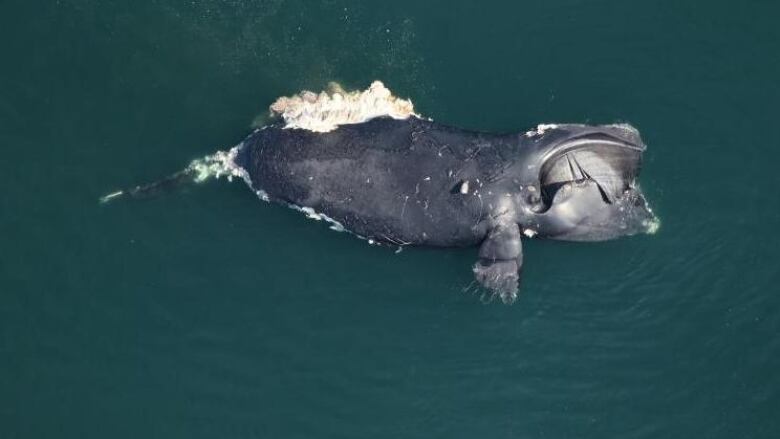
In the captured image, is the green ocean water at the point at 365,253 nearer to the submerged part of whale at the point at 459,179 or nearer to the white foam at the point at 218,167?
the white foam at the point at 218,167

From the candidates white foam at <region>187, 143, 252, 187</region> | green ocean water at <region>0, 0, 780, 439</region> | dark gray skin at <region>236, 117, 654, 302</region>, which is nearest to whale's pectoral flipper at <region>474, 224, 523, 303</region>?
dark gray skin at <region>236, 117, 654, 302</region>

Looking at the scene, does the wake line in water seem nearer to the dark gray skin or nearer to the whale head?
the dark gray skin

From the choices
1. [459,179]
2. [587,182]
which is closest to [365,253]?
[459,179]

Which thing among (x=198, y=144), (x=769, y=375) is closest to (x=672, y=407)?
(x=769, y=375)

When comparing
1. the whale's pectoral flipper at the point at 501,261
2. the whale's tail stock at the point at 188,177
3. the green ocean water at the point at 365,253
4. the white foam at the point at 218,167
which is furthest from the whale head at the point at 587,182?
the whale's tail stock at the point at 188,177

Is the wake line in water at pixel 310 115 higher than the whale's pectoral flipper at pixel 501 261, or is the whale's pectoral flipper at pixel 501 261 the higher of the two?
the wake line in water at pixel 310 115

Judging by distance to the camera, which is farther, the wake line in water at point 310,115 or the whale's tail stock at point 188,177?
the whale's tail stock at point 188,177
